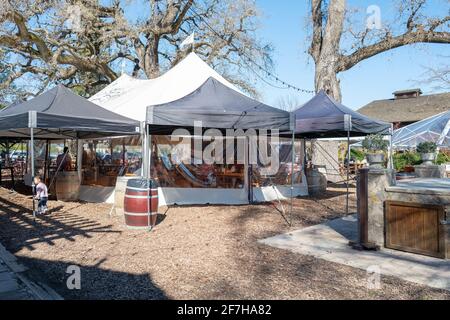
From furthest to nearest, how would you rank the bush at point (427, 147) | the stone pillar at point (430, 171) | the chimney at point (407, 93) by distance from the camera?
the chimney at point (407, 93)
the stone pillar at point (430, 171)
the bush at point (427, 147)

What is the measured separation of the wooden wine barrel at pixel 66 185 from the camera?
10.7 metres

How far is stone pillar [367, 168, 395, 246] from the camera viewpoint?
5995mm

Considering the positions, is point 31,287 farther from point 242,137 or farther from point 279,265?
point 242,137

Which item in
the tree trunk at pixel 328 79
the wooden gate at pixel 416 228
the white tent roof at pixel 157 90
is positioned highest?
the tree trunk at pixel 328 79

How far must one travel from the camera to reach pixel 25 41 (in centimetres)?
1503

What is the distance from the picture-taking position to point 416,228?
5637 millimetres

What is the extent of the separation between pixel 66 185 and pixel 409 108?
37.4 m

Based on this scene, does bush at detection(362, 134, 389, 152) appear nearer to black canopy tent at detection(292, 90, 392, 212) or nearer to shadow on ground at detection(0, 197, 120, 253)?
black canopy tent at detection(292, 90, 392, 212)

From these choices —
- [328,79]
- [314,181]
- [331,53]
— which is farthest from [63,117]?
[331,53]

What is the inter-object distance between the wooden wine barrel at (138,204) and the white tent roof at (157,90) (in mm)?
2752

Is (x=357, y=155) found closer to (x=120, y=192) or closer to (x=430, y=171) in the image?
(x=430, y=171)

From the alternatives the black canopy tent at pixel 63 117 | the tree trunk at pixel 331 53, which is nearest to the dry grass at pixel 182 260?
the black canopy tent at pixel 63 117

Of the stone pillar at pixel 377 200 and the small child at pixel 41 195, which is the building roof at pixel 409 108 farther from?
the small child at pixel 41 195

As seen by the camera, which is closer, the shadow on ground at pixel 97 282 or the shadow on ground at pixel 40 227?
the shadow on ground at pixel 97 282
